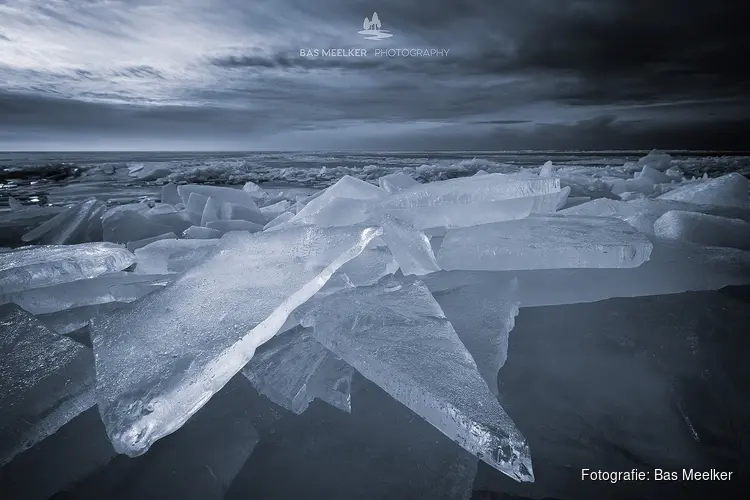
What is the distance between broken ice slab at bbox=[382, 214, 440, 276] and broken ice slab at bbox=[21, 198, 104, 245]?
2544 mm

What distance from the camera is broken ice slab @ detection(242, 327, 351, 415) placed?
100 centimetres

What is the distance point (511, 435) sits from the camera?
718 millimetres

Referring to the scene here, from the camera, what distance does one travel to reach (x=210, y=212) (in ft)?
9.73

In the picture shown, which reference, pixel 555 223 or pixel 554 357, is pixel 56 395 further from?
pixel 555 223

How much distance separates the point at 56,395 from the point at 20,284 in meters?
0.63

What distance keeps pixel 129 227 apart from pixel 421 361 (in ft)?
9.36

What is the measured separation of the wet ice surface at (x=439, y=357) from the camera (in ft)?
2.69

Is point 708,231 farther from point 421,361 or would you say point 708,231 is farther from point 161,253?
point 161,253

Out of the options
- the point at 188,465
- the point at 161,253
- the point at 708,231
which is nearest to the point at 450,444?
the point at 188,465

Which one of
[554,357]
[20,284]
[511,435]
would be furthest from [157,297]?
[554,357]

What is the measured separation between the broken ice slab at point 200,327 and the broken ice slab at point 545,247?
0.47 metres

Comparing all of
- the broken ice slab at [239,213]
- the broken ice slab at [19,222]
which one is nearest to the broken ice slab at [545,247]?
the broken ice slab at [239,213]

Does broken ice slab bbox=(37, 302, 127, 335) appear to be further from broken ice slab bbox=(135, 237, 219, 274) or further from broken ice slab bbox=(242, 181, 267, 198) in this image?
broken ice slab bbox=(242, 181, 267, 198)

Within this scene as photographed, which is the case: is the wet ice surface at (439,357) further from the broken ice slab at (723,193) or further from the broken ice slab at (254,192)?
the broken ice slab at (254,192)
